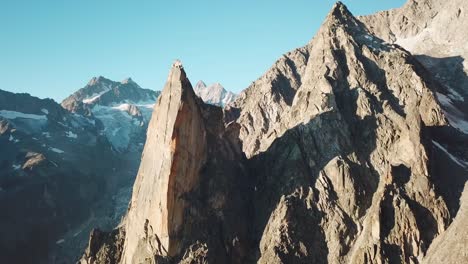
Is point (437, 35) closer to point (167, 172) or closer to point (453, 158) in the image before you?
point (453, 158)

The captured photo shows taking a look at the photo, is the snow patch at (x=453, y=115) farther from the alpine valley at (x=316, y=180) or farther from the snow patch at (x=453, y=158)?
the snow patch at (x=453, y=158)

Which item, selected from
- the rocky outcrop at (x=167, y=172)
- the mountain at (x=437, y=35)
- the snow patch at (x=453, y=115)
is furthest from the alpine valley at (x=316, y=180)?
the mountain at (x=437, y=35)

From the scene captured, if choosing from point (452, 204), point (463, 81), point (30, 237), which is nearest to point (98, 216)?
point (30, 237)

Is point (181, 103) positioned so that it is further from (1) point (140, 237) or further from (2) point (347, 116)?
(2) point (347, 116)

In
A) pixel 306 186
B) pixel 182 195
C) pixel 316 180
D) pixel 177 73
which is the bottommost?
pixel 306 186

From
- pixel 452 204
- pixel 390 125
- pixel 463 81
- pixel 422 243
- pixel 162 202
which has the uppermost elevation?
pixel 463 81

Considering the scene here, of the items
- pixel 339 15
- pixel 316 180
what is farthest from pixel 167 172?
pixel 339 15

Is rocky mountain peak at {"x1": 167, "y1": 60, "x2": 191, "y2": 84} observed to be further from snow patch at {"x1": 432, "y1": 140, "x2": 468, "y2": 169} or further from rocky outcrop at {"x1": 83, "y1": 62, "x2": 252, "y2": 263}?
snow patch at {"x1": 432, "y1": 140, "x2": 468, "y2": 169}

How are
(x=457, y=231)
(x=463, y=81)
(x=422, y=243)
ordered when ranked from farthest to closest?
(x=463, y=81) < (x=422, y=243) < (x=457, y=231)

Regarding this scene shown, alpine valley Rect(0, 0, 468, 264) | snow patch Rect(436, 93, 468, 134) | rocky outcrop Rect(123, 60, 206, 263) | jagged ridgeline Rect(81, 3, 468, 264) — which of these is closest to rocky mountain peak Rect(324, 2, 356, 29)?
alpine valley Rect(0, 0, 468, 264)
